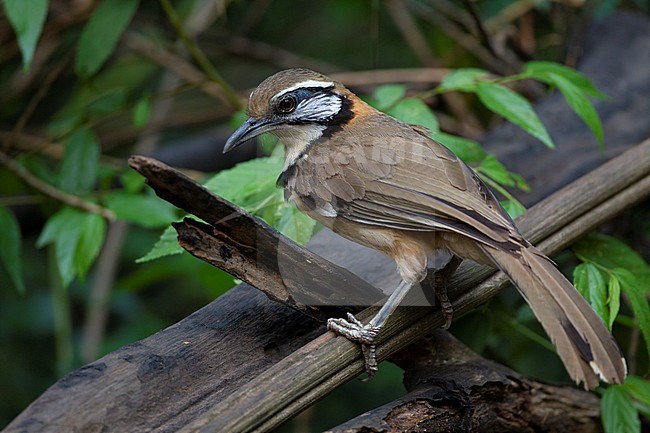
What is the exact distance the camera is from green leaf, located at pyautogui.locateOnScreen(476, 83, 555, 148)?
2988mm

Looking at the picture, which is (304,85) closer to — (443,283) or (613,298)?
(443,283)

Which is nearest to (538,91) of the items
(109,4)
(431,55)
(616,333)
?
(431,55)

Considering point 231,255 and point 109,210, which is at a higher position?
point 231,255

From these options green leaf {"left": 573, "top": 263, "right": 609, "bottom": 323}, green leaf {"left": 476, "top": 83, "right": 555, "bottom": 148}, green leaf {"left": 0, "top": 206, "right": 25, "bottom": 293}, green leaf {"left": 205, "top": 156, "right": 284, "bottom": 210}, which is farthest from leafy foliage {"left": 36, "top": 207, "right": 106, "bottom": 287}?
green leaf {"left": 573, "top": 263, "right": 609, "bottom": 323}

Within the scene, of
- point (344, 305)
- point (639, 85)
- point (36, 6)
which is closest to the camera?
point (344, 305)

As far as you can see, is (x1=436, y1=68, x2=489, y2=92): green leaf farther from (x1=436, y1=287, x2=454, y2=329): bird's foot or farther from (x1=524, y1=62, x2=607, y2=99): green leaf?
(x1=436, y1=287, x2=454, y2=329): bird's foot

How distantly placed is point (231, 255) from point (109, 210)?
144 cm

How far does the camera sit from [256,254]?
228cm

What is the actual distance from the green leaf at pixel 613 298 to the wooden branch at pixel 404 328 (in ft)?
0.78

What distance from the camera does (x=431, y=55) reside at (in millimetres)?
5457

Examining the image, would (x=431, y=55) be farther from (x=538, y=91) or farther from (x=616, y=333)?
(x=616, y=333)

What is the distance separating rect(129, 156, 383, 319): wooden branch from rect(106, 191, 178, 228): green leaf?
1.14 meters

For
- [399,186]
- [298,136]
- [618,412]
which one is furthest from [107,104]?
[618,412]

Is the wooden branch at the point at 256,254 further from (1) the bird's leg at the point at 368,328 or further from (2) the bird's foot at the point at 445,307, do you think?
(2) the bird's foot at the point at 445,307
